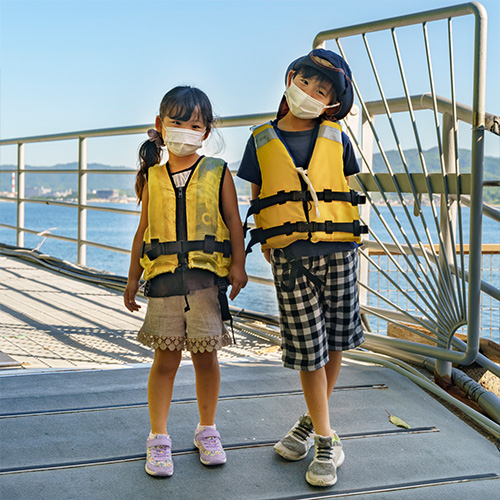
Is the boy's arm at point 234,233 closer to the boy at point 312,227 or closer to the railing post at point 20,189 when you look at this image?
the boy at point 312,227

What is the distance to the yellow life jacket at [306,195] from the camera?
1.98m

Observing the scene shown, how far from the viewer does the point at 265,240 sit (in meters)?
2.05

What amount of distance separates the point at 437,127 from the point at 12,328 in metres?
2.34

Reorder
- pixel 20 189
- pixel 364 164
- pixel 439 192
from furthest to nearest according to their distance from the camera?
1. pixel 20 189
2. pixel 364 164
3. pixel 439 192

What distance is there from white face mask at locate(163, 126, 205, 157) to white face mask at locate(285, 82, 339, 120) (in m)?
0.27

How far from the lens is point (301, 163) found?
6.61ft

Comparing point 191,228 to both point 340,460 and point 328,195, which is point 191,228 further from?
point 340,460

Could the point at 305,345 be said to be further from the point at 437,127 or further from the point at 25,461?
the point at 437,127

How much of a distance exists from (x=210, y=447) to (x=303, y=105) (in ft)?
3.33

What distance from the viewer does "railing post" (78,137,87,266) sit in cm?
592

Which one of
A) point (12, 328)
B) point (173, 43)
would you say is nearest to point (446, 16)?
point (12, 328)

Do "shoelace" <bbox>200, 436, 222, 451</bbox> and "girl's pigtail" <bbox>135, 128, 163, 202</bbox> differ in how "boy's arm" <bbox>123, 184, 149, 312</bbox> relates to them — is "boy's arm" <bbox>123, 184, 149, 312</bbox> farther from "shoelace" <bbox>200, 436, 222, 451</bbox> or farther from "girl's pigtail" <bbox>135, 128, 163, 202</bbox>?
"shoelace" <bbox>200, 436, 222, 451</bbox>

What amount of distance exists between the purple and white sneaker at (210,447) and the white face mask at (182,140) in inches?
31.9

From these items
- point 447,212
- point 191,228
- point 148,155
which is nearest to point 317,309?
point 191,228
